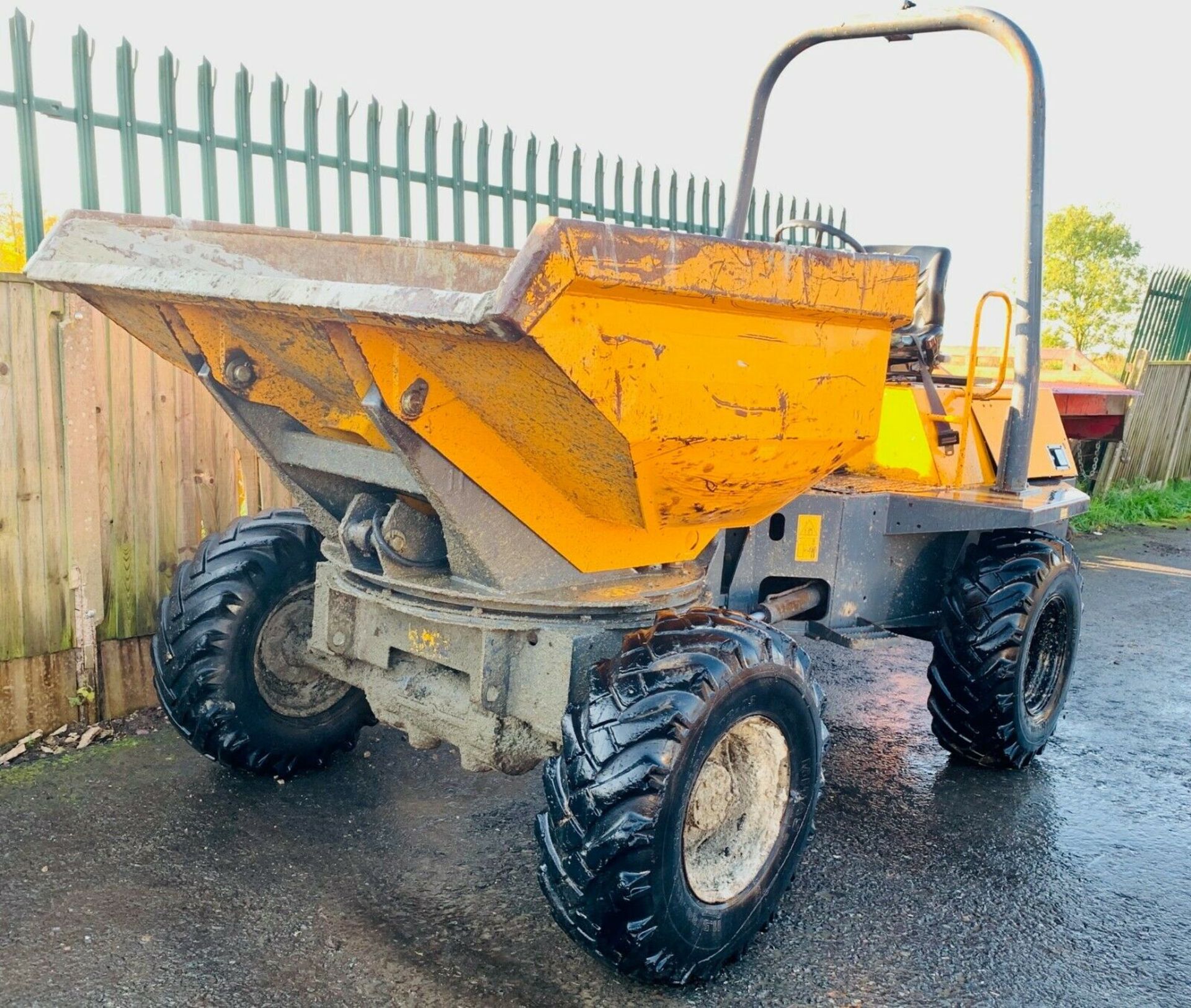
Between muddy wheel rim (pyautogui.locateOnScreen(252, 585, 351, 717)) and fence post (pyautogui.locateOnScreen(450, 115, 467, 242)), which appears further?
fence post (pyautogui.locateOnScreen(450, 115, 467, 242))

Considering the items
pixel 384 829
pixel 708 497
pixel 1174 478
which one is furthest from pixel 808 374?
pixel 1174 478

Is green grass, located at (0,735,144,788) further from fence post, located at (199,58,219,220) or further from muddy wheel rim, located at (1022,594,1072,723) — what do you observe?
muddy wheel rim, located at (1022,594,1072,723)

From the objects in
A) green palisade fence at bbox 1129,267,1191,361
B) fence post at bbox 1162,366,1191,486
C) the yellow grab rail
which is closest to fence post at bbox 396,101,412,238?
the yellow grab rail

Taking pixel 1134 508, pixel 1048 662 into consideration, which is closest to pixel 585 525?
pixel 1048 662

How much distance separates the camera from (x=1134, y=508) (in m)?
10.9

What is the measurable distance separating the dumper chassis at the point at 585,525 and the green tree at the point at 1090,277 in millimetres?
13189

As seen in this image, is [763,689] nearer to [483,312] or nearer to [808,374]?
[808,374]

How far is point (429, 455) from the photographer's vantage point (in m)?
2.57

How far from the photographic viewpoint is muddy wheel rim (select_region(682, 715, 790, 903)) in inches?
109

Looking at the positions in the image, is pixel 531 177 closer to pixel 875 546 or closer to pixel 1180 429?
pixel 875 546

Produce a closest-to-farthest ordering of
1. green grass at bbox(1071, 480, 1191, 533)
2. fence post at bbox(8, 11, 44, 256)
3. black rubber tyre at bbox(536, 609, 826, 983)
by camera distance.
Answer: black rubber tyre at bbox(536, 609, 826, 983) → fence post at bbox(8, 11, 44, 256) → green grass at bbox(1071, 480, 1191, 533)

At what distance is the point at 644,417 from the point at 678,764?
0.82 m

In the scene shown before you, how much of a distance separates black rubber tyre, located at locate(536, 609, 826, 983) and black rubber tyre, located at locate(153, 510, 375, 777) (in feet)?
4.45

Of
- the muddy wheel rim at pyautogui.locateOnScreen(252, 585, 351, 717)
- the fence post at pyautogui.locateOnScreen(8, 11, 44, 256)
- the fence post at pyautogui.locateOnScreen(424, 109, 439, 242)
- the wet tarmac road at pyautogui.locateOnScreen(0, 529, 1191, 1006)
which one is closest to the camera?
the wet tarmac road at pyautogui.locateOnScreen(0, 529, 1191, 1006)
